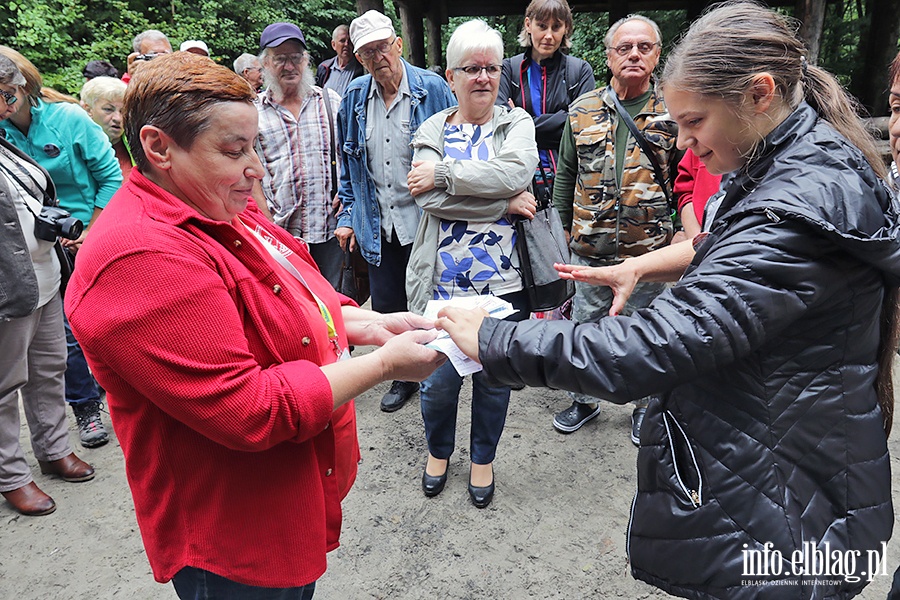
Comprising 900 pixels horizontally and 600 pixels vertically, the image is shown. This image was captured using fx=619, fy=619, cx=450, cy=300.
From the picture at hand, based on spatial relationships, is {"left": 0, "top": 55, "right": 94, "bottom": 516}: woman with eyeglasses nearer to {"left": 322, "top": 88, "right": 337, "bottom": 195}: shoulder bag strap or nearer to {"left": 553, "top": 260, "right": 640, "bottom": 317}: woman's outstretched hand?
{"left": 322, "top": 88, "right": 337, "bottom": 195}: shoulder bag strap

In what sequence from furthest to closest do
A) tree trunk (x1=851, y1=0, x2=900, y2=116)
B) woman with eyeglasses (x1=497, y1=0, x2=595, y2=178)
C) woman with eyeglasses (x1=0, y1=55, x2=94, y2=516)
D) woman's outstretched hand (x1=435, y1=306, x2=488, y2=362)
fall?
tree trunk (x1=851, y1=0, x2=900, y2=116), woman with eyeglasses (x1=497, y1=0, x2=595, y2=178), woman with eyeglasses (x1=0, y1=55, x2=94, y2=516), woman's outstretched hand (x1=435, y1=306, x2=488, y2=362)

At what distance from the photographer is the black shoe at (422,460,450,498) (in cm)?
324

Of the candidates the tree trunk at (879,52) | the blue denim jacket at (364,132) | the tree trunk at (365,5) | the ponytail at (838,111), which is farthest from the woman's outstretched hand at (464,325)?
the tree trunk at (879,52)

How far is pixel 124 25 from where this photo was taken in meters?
12.5

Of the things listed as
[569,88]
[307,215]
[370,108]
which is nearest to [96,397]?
[307,215]

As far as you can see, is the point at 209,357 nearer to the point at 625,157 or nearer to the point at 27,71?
the point at 625,157

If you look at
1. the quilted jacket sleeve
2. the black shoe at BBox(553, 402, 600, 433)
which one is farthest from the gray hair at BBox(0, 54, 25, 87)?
the black shoe at BBox(553, 402, 600, 433)

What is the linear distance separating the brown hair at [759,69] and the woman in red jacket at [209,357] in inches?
37.4

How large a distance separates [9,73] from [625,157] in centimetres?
316

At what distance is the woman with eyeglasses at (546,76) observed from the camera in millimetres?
4227

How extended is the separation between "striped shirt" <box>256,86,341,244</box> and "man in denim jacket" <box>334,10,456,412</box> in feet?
0.92

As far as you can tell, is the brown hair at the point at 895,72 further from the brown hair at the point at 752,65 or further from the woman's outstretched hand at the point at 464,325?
the woman's outstretched hand at the point at 464,325

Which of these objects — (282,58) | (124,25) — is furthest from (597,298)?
(124,25)

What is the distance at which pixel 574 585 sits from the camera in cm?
264
